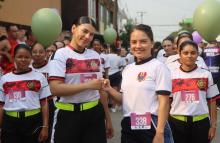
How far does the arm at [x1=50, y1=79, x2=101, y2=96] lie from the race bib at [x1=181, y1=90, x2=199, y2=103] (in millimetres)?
1318

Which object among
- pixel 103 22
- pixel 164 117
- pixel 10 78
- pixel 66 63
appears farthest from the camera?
pixel 103 22

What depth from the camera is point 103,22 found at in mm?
36938

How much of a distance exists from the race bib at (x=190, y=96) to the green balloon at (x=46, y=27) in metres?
3.16

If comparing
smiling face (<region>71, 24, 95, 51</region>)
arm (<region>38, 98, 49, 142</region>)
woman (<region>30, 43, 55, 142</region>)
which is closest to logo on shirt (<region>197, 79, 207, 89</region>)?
smiling face (<region>71, 24, 95, 51</region>)

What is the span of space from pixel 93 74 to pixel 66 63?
301 mm

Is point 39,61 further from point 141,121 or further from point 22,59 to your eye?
point 141,121

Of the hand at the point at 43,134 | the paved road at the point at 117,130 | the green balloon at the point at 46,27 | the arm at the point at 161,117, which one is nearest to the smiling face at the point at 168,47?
the paved road at the point at 117,130

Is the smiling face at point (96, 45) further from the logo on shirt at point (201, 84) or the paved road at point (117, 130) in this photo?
the logo on shirt at point (201, 84)

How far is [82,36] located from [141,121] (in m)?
1.03

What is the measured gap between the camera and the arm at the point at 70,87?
13.0 feet

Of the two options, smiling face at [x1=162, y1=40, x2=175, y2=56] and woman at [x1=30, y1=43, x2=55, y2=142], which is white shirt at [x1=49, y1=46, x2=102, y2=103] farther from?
smiling face at [x1=162, y1=40, x2=175, y2=56]

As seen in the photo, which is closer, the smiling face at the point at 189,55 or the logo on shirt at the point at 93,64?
the logo on shirt at the point at 93,64

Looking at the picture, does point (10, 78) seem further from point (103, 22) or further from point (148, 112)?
point (103, 22)

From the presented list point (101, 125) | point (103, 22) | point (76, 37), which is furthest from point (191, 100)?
point (103, 22)
